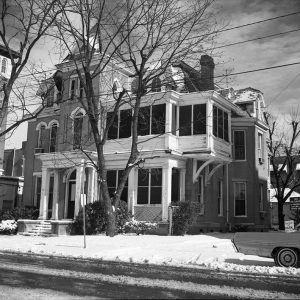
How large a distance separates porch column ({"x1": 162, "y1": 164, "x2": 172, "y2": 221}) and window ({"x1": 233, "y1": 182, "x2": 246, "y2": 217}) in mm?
7140

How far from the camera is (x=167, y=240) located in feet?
64.5

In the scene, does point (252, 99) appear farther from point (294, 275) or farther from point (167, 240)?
point (294, 275)

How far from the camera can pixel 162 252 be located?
15.4m

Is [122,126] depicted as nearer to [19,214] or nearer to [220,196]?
[220,196]

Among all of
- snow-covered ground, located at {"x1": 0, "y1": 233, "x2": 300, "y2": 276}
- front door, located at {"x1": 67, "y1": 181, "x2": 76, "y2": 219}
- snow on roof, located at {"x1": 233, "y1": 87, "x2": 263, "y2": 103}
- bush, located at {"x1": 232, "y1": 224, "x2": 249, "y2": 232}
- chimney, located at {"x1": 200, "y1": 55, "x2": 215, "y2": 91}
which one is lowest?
snow-covered ground, located at {"x1": 0, "y1": 233, "x2": 300, "y2": 276}

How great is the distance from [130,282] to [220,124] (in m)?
18.5

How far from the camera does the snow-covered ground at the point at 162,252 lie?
1238 centimetres

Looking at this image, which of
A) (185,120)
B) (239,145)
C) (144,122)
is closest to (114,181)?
(144,122)

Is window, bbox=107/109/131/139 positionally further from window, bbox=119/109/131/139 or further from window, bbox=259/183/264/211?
window, bbox=259/183/264/211

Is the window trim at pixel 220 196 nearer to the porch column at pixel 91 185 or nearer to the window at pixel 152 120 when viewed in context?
the window at pixel 152 120

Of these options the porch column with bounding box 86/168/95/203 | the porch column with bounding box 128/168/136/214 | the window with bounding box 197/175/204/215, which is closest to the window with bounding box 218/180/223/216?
the window with bounding box 197/175/204/215

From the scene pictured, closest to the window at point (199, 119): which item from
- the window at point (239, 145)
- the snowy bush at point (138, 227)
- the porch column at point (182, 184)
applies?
the porch column at point (182, 184)

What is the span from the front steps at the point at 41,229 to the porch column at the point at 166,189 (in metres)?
6.37

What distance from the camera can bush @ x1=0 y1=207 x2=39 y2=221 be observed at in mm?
27225
